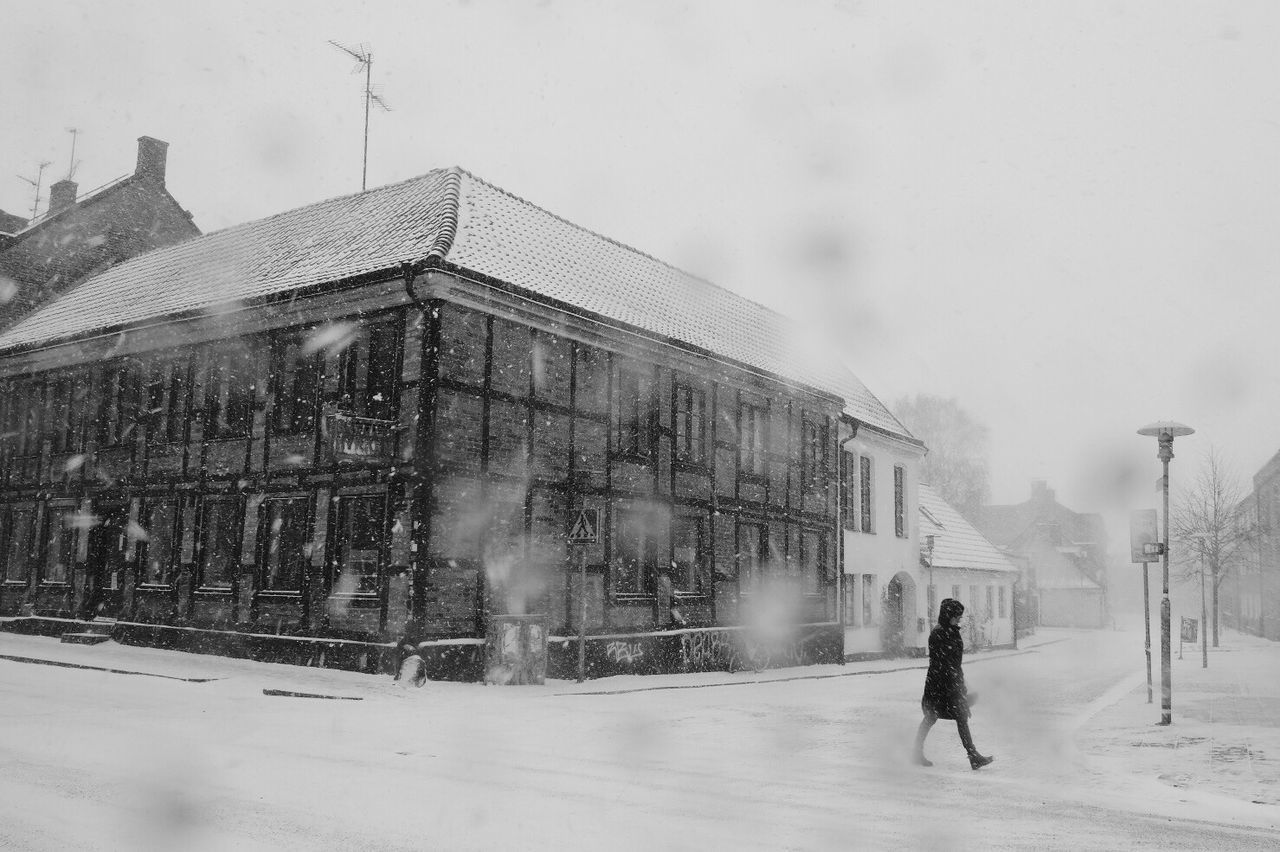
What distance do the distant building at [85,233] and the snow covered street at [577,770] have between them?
1582 cm

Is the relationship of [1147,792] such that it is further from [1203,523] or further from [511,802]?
[1203,523]

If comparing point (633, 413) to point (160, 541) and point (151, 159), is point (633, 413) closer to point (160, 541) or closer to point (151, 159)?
point (160, 541)

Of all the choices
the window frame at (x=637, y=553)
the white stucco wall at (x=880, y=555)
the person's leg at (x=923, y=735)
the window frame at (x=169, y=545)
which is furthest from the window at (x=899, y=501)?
the person's leg at (x=923, y=735)

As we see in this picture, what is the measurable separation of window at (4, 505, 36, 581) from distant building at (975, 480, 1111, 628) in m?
47.2

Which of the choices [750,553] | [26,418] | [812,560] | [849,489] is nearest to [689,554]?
[750,553]

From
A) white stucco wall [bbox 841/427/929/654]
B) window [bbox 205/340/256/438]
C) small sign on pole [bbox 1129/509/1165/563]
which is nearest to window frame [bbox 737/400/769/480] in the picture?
white stucco wall [bbox 841/427/929/654]

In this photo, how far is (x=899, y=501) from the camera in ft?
106

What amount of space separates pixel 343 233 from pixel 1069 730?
15437 mm

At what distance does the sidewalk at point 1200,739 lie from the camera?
9156 mm

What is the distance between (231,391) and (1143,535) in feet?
51.7

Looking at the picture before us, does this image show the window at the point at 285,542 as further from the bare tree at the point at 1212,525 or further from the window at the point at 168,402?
the bare tree at the point at 1212,525

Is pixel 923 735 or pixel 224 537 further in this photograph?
pixel 224 537

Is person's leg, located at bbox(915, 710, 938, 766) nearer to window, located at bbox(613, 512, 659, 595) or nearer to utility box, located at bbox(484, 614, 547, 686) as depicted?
utility box, located at bbox(484, 614, 547, 686)

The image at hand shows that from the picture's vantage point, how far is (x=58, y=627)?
21.6 metres
